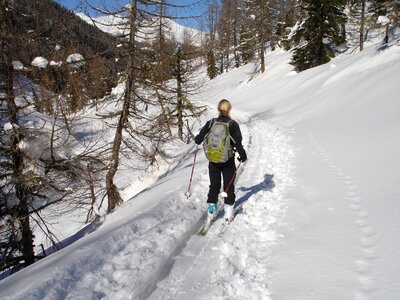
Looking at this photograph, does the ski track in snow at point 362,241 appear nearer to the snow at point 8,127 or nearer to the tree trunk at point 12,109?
the tree trunk at point 12,109

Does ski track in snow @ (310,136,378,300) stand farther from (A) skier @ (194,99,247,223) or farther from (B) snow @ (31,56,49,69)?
(B) snow @ (31,56,49,69)

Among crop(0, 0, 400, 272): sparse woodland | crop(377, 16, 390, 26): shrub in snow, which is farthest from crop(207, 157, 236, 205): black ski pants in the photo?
crop(377, 16, 390, 26): shrub in snow

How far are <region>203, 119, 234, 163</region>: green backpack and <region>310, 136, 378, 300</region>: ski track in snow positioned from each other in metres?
2.33

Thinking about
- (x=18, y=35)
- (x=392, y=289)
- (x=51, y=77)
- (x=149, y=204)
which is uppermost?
(x=18, y=35)

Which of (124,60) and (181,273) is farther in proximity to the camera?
(124,60)

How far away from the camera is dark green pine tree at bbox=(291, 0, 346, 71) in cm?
2731

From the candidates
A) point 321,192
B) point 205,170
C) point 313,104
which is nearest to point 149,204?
point 205,170

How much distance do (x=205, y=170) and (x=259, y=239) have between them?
15.2ft

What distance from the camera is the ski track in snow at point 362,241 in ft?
11.3

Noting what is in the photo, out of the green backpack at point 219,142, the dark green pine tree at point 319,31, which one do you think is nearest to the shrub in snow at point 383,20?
the dark green pine tree at point 319,31

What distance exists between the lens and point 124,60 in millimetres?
10352

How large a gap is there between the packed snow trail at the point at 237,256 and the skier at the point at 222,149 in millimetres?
443

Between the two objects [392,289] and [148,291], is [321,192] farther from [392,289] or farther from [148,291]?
[148,291]

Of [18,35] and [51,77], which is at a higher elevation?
[18,35]
